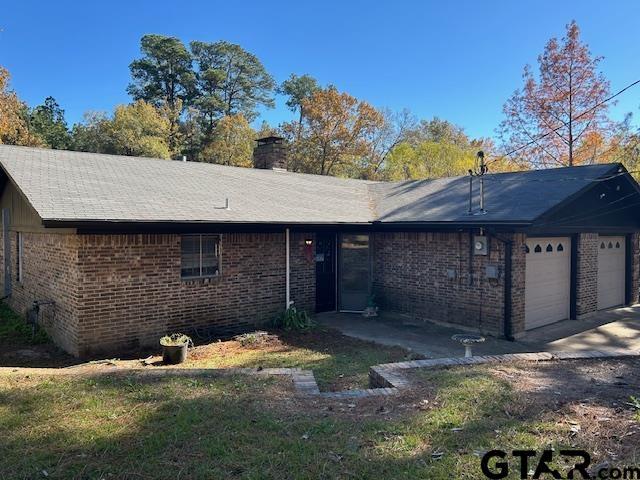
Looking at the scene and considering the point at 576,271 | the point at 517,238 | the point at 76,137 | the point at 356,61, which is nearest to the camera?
the point at 517,238

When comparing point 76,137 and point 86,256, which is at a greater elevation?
point 76,137

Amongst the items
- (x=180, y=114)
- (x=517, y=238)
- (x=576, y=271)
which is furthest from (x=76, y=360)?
(x=180, y=114)

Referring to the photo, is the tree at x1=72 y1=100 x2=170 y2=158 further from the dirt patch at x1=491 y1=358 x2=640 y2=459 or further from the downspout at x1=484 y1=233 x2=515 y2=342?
the dirt patch at x1=491 y1=358 x2=640 y2=459

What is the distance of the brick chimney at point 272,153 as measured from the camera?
53.1ft

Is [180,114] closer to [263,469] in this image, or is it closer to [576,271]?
[576,271]

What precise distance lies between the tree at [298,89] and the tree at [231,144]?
16.7 ft

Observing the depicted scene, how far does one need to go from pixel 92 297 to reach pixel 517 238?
8.24 meters

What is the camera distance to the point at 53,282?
911cm

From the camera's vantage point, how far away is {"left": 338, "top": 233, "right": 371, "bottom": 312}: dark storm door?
40.7 ft

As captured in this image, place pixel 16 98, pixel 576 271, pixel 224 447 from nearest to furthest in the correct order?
pixel 224 447 < pixel 576 271 < pixel 16 98

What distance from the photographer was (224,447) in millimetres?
3852

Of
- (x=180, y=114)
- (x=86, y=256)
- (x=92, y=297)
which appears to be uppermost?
(x=180, y=114)

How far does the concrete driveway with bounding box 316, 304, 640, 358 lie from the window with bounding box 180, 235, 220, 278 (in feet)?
9.74

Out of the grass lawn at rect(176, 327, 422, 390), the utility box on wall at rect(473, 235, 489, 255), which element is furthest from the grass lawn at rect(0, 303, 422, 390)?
the utility box on wall at rect(473, 235, 489, 255)
